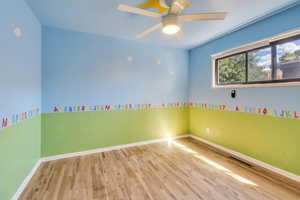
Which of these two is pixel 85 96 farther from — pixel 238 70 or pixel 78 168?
pixel 238 70

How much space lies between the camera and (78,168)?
2.15m

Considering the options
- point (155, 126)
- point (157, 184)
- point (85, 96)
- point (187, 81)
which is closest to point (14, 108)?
point (85, 96)

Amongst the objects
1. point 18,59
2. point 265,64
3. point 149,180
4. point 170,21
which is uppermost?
point 170,21

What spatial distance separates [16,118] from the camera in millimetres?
1547

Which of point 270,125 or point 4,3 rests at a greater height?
point 4,3

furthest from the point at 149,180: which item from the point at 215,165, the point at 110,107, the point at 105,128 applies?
the point at 110,107

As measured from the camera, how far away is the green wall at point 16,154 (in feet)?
4.39

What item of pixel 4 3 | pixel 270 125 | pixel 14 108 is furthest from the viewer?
pixel 270 125

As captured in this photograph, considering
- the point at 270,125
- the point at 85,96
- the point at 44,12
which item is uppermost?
the point at 44,12

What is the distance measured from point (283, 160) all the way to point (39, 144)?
3.83 metres

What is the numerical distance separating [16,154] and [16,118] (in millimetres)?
420

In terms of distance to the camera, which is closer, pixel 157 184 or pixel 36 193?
pixel 36 193

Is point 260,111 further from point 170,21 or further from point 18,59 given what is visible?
point 18,59

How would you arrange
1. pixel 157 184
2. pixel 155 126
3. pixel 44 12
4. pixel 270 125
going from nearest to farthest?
1. pixel 157 184
2. pixel 44 12
3. pixel 270 125
4. pixel 155 126
